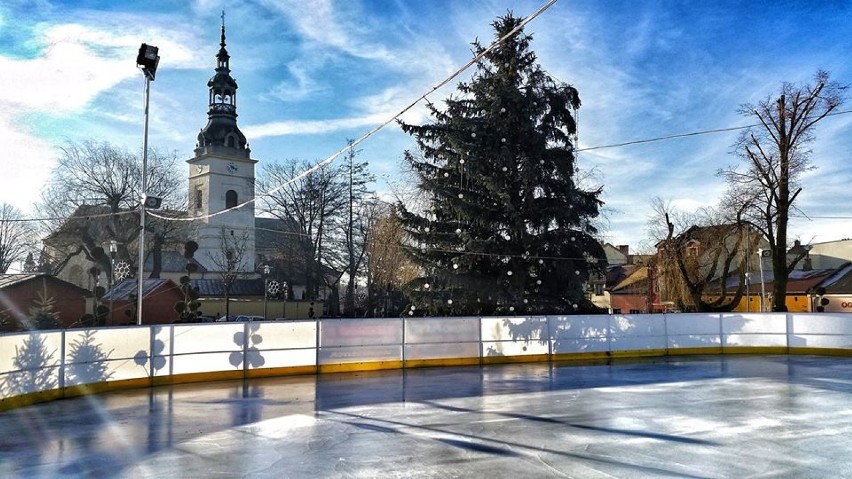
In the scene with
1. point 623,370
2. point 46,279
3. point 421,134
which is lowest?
point 623,370

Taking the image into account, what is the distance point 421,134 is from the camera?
26.6 m

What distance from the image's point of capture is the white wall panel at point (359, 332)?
18.2 metres

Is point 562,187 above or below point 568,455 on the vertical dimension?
above

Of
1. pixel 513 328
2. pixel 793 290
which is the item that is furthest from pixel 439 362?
pixel 793 290

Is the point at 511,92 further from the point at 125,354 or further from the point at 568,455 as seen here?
the point at 568,455

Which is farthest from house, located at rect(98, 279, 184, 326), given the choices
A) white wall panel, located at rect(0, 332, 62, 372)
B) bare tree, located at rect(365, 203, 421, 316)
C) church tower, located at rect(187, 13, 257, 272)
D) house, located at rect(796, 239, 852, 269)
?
house, located at rect(796, 239, 852, 269)

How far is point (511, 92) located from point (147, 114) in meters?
14.2

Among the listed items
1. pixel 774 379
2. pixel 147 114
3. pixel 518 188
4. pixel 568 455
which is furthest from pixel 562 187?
pixel 568 455

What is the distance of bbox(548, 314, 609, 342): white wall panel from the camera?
69.1 feet

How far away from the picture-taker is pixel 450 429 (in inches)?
396

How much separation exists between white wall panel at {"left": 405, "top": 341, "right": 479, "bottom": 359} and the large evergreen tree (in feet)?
18.1

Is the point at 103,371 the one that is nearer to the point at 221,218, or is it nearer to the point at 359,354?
the point at 359,354

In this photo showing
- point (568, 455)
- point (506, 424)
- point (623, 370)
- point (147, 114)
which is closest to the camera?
point (568, 455)

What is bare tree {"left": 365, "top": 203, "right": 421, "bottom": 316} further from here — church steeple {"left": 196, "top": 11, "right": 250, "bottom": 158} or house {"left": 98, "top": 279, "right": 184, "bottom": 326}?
church steeple {"left": 196, "top": 11, "right": 250, "bottom": 158}
